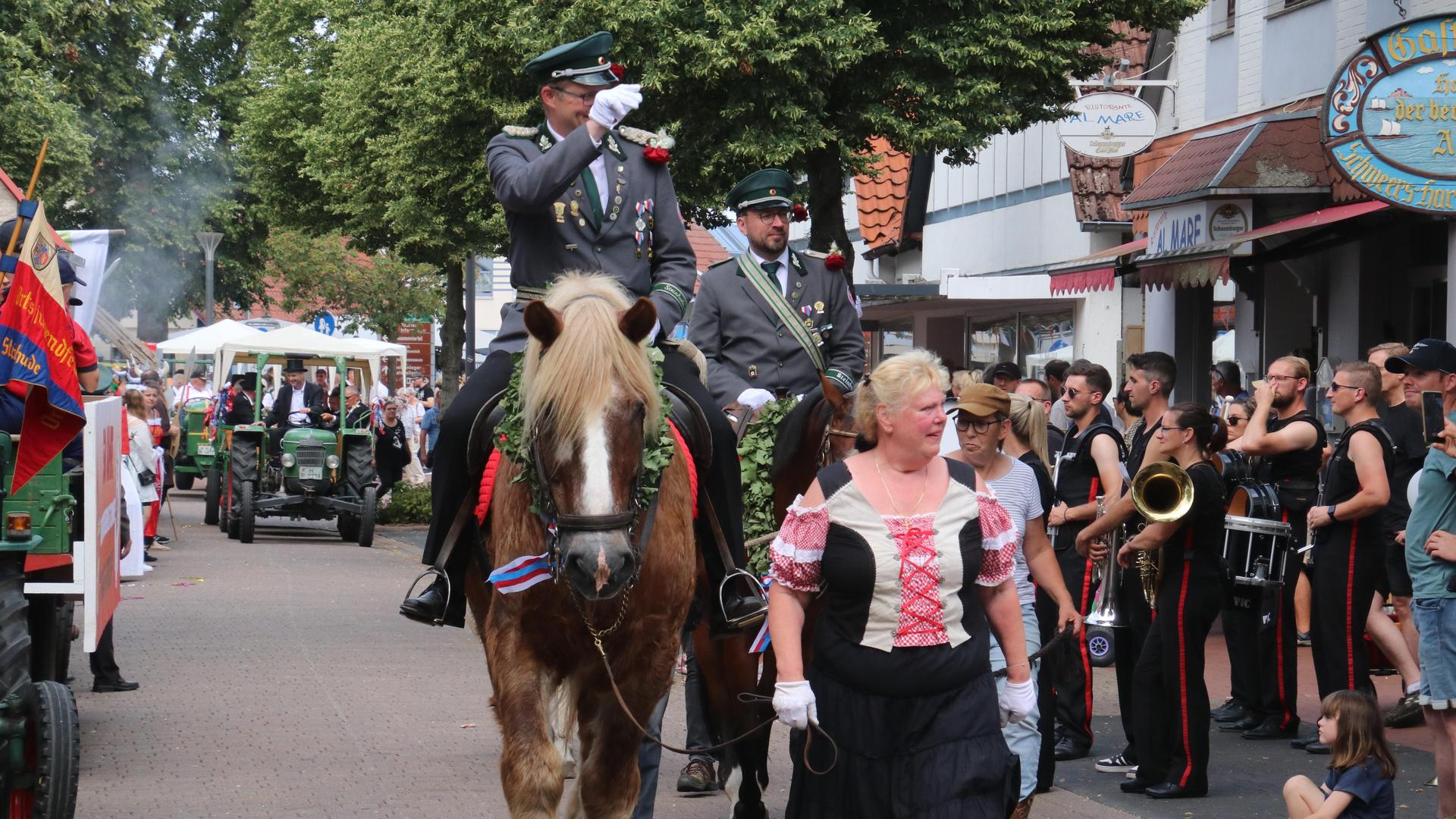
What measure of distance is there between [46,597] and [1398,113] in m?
7.74

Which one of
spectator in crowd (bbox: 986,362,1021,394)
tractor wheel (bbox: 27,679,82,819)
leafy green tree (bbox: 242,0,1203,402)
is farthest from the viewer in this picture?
leafy green tree (bbox: 242,0,1203,402)

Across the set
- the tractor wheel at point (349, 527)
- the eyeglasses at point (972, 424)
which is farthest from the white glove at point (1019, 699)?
the tractor wheel at point (349, 527)

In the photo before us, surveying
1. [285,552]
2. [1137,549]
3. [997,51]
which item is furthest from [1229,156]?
[285,552]

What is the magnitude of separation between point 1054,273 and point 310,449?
31.2 ft

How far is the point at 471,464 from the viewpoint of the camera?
6121 mm

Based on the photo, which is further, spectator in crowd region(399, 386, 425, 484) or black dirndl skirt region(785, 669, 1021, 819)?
spectator in crowd region(399, 386, 425, 484)

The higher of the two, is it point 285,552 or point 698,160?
point 698,160

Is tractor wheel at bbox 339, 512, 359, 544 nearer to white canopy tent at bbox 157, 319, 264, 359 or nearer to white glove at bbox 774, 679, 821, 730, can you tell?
white canopy tent at bbox 157, 319, 264, 359

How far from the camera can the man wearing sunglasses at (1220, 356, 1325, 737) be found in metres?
9.88

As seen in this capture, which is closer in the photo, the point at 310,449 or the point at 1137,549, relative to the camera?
the point at 1137,549

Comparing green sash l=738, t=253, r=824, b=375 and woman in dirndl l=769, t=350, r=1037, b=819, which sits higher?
green sash l=738, t=253, r=824, b=375

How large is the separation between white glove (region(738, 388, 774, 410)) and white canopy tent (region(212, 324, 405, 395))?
1910 centimetres

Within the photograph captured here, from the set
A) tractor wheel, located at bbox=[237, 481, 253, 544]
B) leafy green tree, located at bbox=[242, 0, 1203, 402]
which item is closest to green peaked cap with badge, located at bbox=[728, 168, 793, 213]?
leafy green tree, located at bbox=[242, 0, 1203, 402]

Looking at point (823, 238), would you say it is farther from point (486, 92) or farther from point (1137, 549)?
point (1137, 549)
